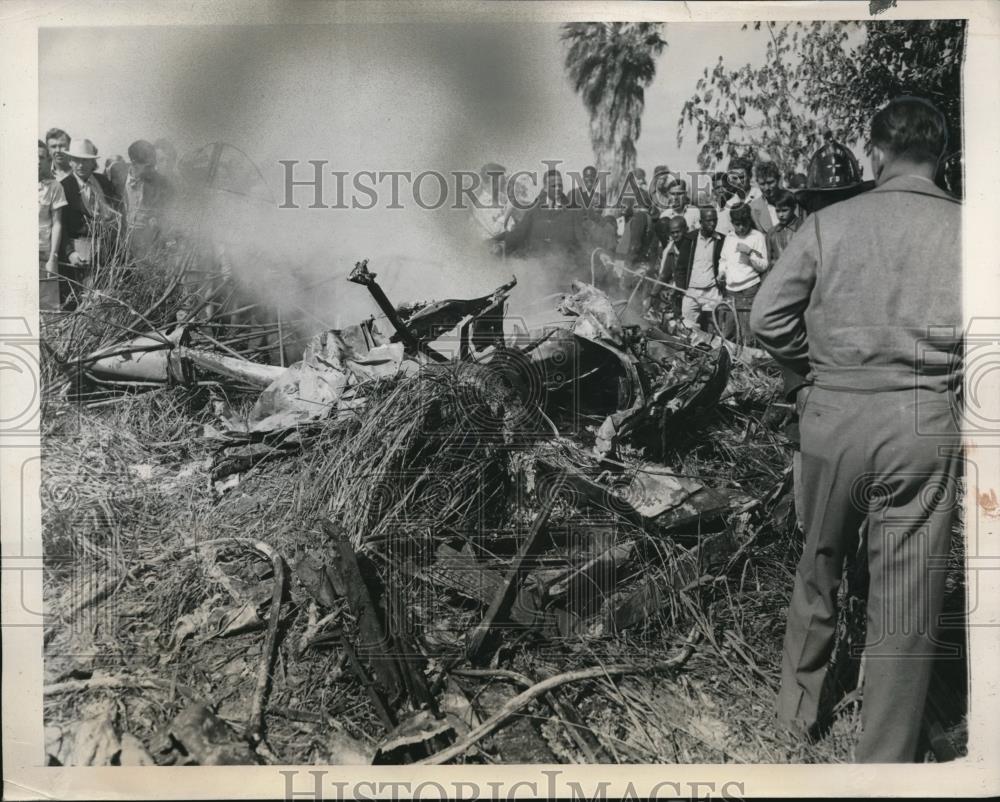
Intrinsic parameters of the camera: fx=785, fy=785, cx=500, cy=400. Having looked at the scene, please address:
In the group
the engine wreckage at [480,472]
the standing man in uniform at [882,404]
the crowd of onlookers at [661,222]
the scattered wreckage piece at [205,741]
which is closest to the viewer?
the standing man in uniform at [882,404]

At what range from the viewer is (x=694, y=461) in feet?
10.8

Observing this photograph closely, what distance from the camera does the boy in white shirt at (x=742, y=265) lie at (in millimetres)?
Answer: 3248

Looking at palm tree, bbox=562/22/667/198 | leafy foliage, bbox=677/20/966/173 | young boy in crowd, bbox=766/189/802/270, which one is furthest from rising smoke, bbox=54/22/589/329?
young boy in crowd, bbox=766/189/802/270

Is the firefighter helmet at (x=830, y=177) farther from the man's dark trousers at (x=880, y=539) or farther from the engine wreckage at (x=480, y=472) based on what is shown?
the man's dark trousers at (x=880, y=539)

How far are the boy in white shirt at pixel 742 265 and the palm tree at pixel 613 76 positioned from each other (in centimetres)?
52

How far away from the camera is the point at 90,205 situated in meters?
3.13

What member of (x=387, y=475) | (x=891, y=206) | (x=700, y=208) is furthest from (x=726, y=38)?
(x=387, y=475)

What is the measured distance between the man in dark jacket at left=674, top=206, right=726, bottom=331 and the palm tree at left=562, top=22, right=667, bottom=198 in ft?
1.32

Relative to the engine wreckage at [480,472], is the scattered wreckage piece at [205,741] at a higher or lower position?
lower

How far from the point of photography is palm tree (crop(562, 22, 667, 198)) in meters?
3.10

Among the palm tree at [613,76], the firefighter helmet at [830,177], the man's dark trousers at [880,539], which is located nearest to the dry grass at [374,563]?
the man's dark trousers at [880,539]

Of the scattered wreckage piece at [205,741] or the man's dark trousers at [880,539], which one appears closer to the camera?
the man's dark trousers at [880,539]

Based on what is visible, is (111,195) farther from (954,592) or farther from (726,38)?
(954,592)

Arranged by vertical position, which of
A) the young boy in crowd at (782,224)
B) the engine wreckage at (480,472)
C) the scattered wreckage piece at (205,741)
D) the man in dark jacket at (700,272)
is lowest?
the scattered wreckage piece at (205,741)
